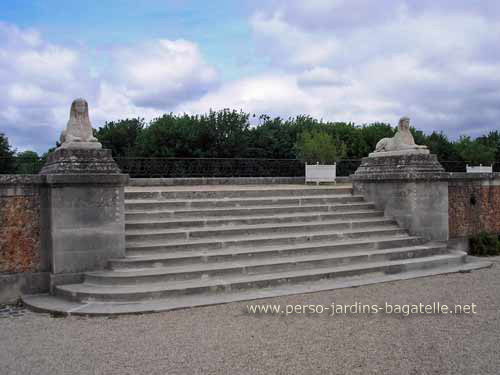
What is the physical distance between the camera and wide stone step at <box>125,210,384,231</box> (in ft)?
26.8

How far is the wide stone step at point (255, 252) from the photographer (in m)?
7.01

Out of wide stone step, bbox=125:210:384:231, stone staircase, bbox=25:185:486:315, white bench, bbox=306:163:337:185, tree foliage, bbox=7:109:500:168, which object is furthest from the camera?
tree foliage, bbox=7:109:500:168

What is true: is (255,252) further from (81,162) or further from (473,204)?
(473,204)

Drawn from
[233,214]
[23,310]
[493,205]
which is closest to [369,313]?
[233,214]

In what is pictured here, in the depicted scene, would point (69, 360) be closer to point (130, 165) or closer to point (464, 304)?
point (464, 304)

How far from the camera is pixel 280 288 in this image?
6.82 m

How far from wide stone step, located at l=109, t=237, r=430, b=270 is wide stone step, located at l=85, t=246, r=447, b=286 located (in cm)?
10

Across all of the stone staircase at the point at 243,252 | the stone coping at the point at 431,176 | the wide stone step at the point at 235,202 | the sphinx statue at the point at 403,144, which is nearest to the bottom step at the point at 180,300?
the stone staircase at the point at 243,252

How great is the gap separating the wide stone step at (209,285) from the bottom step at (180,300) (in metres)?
0.09

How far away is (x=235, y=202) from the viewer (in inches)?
378

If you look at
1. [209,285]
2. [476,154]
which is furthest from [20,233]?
[476,154]

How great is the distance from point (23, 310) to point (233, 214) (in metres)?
4.15

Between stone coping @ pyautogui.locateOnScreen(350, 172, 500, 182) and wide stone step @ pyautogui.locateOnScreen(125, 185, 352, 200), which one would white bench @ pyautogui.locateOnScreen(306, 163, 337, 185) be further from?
stone coping @ pyautogui.locateOnScreen(350, 172, 500, 182)

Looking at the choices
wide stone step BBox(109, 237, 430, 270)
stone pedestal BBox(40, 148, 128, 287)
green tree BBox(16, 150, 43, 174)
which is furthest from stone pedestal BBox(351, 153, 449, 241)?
green tree BBox(16, 150, 43, 174)
